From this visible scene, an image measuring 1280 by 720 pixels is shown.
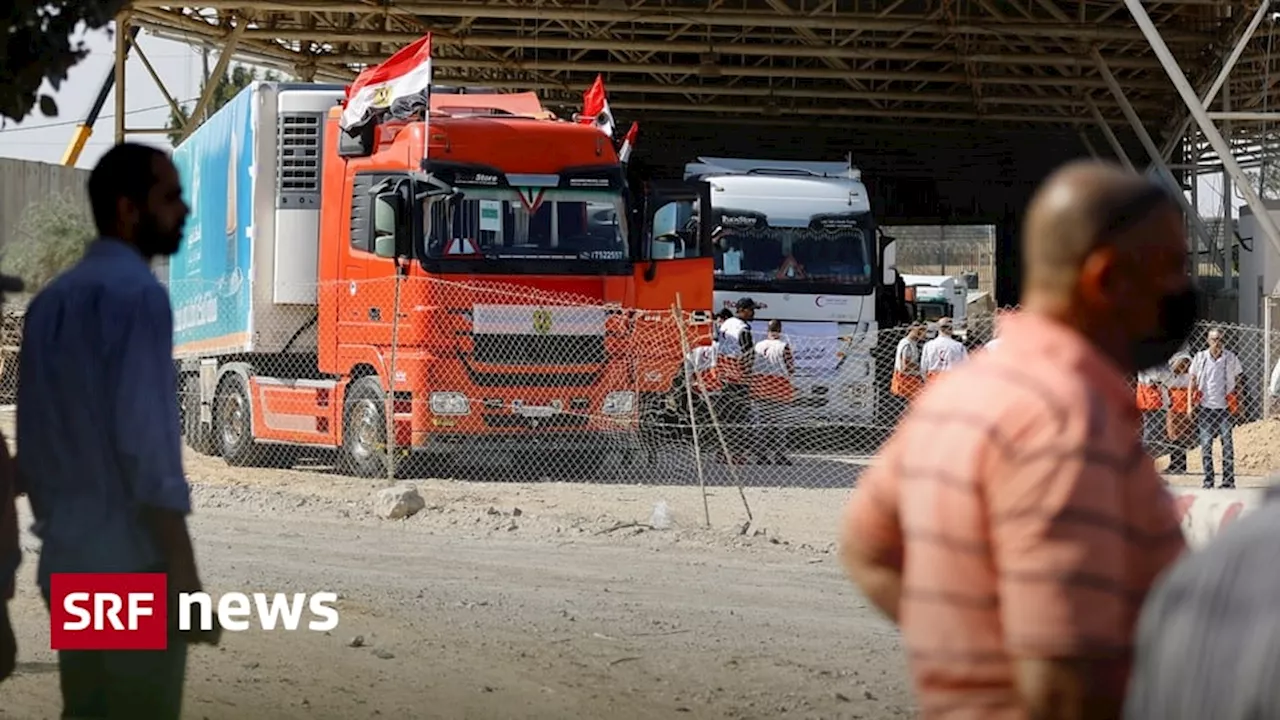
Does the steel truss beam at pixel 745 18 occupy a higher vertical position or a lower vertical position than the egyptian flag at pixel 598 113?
higher

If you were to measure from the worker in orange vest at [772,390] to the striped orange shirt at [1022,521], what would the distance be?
1805cm

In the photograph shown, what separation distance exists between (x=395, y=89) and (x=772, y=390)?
6.09m

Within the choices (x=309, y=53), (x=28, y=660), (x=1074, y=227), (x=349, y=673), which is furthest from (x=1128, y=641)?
(x=309, y=53)

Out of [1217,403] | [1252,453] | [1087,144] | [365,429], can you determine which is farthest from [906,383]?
[1087,144]

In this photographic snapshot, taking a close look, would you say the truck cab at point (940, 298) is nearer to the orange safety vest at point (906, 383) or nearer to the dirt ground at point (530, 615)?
the orange safety vest at point (906, 383)

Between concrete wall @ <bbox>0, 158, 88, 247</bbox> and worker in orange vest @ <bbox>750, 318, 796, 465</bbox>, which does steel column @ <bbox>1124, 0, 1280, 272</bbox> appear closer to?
worker in orange vest @ <bbox>750, 318, 796, 465</bbox>

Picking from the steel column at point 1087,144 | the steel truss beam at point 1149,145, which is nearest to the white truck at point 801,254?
the steel truss beam at point 1149,145

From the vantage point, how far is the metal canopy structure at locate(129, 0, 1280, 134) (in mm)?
29031

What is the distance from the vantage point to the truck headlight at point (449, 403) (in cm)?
1805

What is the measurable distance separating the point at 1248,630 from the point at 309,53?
31.6 metres

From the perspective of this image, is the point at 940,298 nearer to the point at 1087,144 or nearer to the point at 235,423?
the point at 1087,144

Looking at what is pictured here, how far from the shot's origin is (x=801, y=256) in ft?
86.2

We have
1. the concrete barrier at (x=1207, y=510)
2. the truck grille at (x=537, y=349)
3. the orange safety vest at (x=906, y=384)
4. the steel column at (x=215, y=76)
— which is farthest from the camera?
the steel column at (x=215, y=76)

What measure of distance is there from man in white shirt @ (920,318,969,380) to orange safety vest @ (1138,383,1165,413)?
6.53 ft
